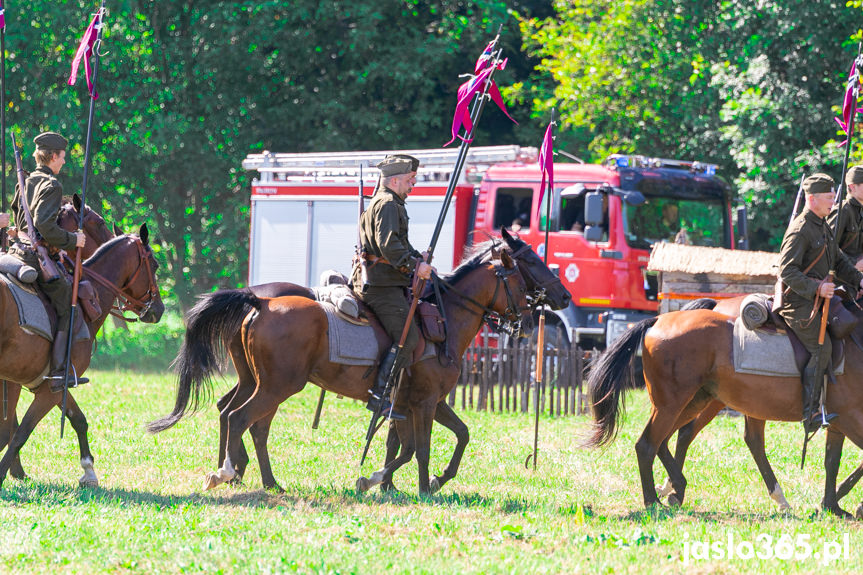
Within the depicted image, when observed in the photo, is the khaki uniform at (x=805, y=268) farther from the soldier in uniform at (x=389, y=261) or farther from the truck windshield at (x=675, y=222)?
the truck windshield at (x=675, y=222)

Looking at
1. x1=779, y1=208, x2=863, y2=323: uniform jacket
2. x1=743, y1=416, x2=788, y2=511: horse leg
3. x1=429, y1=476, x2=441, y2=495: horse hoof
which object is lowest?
x1=429, y1=476, x2=441, y2=495: horse hoof

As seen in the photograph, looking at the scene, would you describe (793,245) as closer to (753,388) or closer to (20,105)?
(753,388)

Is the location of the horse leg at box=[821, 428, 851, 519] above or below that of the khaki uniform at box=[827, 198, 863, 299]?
below

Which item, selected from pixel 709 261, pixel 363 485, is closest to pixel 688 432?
pixel 363 485

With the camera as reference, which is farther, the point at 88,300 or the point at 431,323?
the point at 88,300

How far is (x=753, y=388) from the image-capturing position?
328 inches

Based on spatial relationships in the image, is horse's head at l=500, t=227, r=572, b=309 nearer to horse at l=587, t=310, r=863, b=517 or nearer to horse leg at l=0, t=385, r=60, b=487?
horse at l=587, t=310, r=863, b=517

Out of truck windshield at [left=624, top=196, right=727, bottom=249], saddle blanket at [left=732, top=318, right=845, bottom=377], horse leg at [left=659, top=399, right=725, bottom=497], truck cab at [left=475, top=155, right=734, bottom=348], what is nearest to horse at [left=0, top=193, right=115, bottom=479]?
horse leg at [left=659, top=399, right=725, bottom=497]

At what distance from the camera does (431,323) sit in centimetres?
885

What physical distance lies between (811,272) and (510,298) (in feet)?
7.59

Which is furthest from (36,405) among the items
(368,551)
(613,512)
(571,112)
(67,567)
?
(571,112)

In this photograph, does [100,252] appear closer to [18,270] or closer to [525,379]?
[18,270]

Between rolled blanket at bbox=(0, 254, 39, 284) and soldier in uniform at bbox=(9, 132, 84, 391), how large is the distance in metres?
0.13

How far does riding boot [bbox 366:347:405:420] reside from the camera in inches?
342
